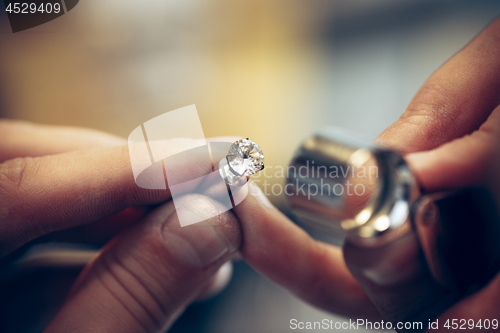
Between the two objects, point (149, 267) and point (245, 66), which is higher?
point (245, 66)

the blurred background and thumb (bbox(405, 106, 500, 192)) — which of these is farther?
the blurred background

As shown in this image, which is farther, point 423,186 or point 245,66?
point 245,66

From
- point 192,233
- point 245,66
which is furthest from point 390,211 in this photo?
point 245,66

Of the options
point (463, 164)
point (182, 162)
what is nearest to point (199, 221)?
→ point (182, 162)

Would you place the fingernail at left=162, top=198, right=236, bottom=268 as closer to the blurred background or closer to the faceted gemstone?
the faceted gemstone

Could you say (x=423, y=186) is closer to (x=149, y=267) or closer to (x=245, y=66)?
(x=149, y=267)

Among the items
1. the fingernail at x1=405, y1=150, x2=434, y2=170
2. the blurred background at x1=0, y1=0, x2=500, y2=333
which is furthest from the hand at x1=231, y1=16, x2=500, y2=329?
the blurred background at x1=0, y1=0, x2=500, y2=333
